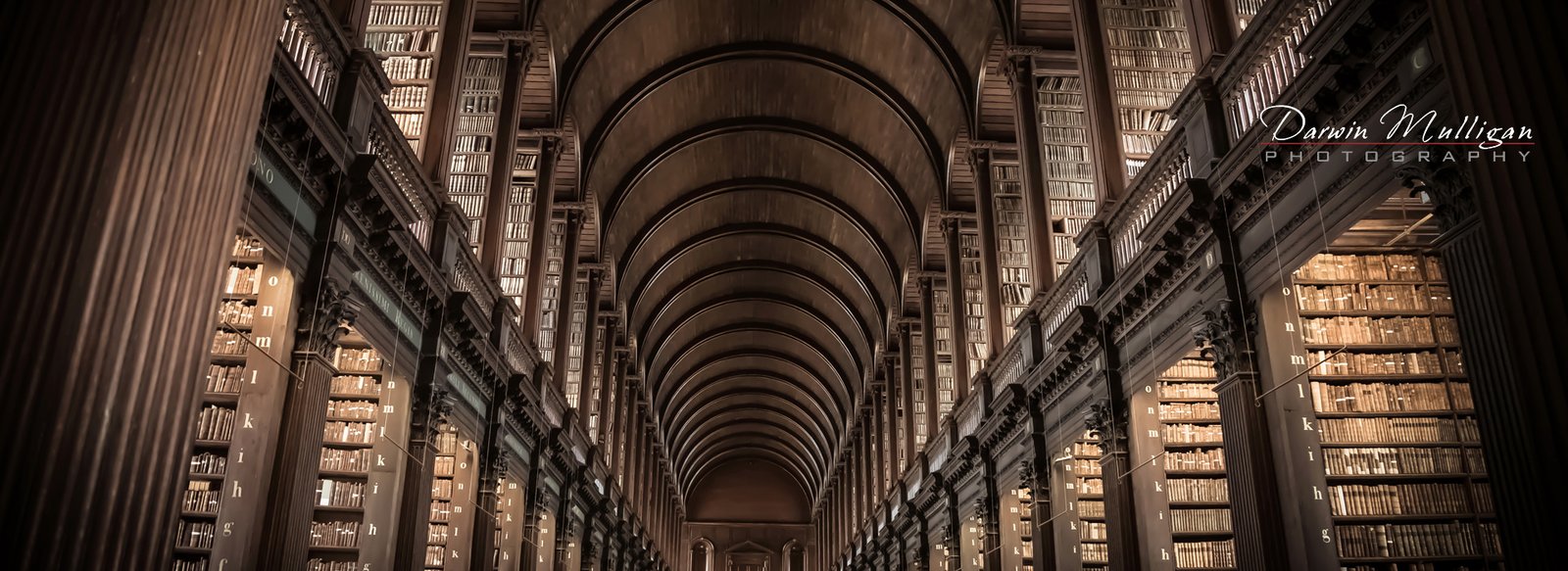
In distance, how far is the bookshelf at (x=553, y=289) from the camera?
17031mm

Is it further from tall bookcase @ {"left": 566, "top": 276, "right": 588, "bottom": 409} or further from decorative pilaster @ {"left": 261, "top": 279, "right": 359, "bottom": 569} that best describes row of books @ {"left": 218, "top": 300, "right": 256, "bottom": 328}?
tall bookcase @ {"left": 566, "top": 276, "right": 588, "bottom": 409}

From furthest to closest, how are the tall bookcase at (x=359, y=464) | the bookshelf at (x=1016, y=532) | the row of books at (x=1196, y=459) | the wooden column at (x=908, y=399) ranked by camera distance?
the wooden column at (x=908, y=399)
the bookshelf at (x=1016, y=532)
the row of books at (x=1196, y=459)
the tall bookcase at (x=359, y=464)

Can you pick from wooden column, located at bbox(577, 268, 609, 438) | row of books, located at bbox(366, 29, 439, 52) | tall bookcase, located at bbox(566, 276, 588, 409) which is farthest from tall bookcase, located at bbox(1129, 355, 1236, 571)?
tall bookcase, located at bbox(566, 276, 588, 409)

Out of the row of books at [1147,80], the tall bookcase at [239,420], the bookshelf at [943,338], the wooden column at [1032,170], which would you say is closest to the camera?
the tall bookcase at [239,420]

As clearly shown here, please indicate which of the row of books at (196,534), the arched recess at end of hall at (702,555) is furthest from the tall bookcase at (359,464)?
the arched recess at end of hall at (702,555)

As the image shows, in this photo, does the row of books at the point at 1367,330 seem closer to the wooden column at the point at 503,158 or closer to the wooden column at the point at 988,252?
the wooden column at the point at 988,252

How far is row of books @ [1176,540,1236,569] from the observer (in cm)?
902

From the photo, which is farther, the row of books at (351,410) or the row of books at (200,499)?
the row of books at (351,410)

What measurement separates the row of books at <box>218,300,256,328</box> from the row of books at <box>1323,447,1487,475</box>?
309 inches

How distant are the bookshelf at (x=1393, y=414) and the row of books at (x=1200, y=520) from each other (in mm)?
2125

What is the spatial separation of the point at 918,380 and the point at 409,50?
15.7 meters

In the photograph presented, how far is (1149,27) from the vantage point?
11.1m

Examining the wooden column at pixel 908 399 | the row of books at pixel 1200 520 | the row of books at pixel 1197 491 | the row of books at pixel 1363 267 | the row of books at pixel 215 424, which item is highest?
the wooden column at pixel 908 399

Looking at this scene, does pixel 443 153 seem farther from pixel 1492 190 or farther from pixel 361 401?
pixel 1492 190
